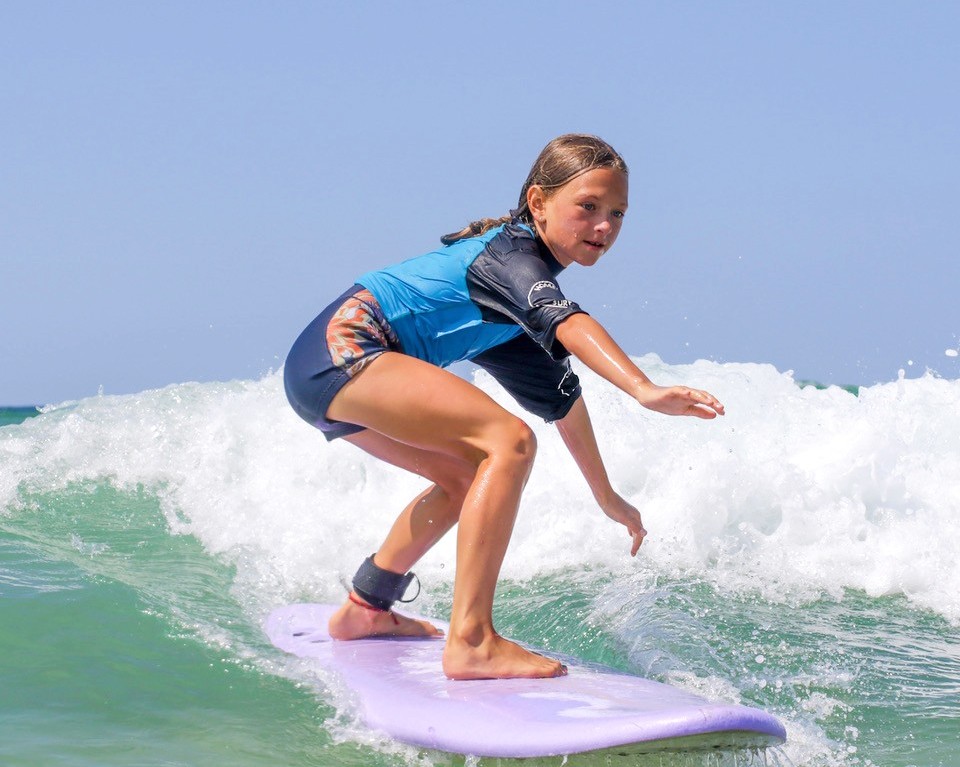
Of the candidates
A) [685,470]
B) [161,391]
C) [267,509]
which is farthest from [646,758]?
[161,391]

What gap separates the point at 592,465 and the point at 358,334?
970mm

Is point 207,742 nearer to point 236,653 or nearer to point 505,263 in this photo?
point 236,653

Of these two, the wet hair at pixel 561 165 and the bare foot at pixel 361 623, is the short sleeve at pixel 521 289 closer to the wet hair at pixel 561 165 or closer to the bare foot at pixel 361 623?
the wet hair at pixel 561 165

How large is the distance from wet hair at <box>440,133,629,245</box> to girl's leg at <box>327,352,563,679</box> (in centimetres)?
54

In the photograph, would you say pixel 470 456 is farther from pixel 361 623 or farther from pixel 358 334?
pixel 361 623

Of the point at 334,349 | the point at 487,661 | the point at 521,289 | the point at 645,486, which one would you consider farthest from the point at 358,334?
the point at 645,486

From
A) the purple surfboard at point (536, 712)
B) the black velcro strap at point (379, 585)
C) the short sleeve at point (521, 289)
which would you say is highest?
the short sleeve at point (521, 289)

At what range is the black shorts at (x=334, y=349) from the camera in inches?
123

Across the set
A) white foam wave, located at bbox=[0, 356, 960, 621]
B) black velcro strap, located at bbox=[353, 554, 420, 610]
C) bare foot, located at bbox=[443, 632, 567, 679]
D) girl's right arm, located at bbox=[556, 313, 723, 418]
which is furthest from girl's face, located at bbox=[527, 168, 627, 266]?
white foam wave, located at bbox=[0, 356, 960, 621]

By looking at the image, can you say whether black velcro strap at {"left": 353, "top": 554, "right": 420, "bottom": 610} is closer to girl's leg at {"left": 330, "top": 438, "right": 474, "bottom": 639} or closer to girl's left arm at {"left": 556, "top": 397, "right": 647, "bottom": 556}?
girl's leg at {"left": 330, "top": 438, "right": 474, "bottom": 639}

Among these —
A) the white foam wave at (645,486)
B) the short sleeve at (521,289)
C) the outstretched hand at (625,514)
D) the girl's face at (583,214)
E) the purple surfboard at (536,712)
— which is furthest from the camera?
the white foam wave at (645,486)

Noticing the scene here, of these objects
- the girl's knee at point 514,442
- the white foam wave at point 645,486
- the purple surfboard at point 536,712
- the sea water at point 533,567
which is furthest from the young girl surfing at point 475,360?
the white foam wave at point 645,486

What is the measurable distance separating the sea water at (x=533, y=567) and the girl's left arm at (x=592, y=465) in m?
0.49

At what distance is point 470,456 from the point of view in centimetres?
305
